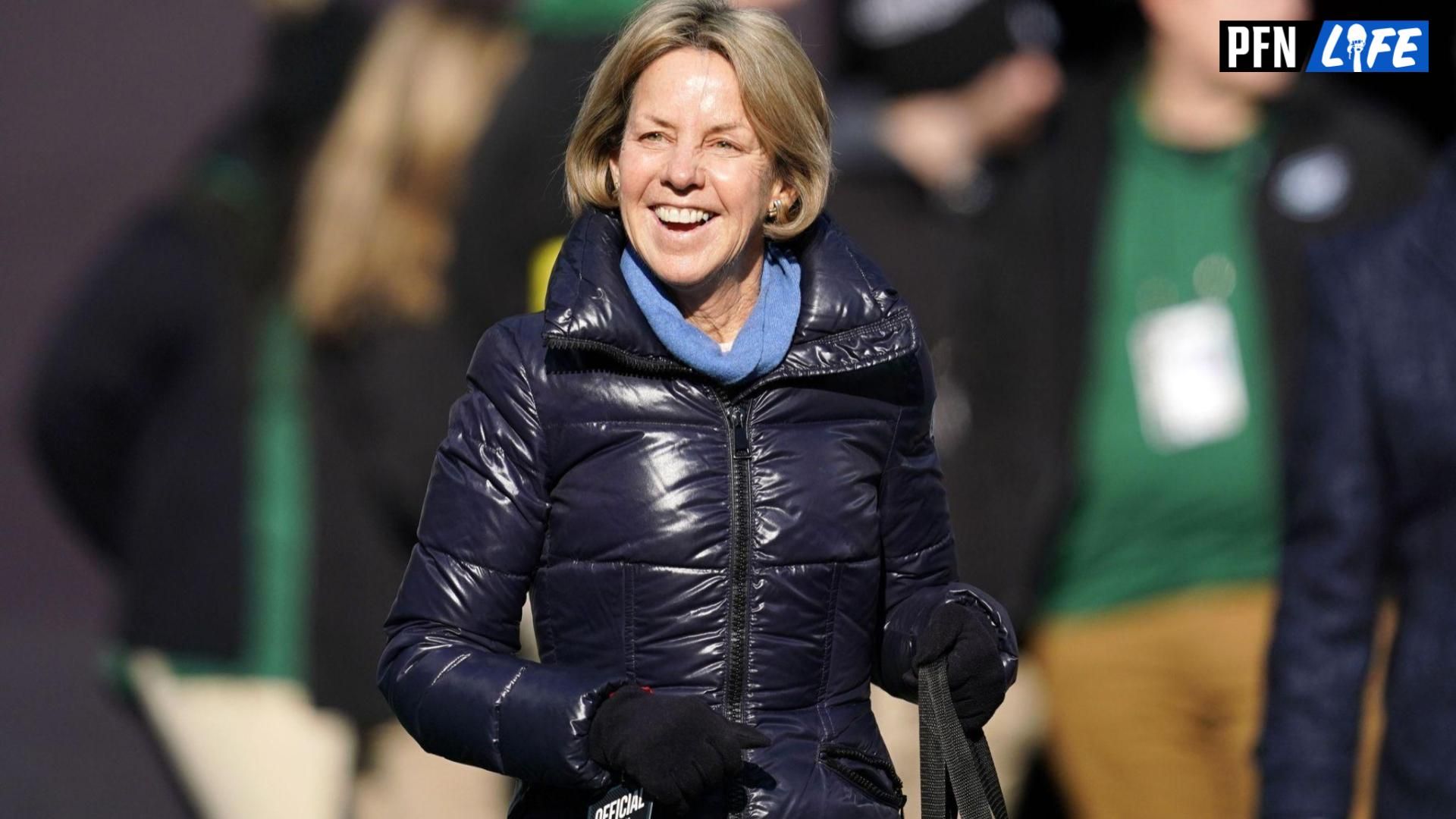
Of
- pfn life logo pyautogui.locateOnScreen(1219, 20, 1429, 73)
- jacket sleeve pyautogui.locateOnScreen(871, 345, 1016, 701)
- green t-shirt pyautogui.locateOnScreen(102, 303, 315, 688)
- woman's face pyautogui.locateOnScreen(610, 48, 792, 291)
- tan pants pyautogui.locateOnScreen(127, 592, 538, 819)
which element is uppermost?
pfn life logo pyautogui.locateOnScreen(1219, 20, 1429, 73)

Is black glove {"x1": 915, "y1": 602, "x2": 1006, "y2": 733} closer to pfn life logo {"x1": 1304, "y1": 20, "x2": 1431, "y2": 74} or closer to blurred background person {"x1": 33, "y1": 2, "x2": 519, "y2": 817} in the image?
blurred background person {"x1": 33, "y1": 2, "x2": 519, "y2": 817}

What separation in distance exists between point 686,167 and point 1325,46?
132 inches

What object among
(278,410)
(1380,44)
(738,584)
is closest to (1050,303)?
(1380,44)

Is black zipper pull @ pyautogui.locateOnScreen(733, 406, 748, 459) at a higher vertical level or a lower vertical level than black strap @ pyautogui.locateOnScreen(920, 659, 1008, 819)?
higher

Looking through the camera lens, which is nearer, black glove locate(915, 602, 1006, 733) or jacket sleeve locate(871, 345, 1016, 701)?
black glove locate(915, 602, 1006, 733)

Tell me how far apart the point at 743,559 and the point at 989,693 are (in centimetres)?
35

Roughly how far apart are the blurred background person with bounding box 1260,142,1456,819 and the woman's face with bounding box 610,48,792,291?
1174mm

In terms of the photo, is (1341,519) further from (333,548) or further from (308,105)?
(308,105)

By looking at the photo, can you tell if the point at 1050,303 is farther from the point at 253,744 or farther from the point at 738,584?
the point at 738,584

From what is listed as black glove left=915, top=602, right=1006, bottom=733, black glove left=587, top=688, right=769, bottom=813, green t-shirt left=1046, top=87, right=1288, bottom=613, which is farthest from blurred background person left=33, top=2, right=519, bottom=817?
black glove left=587, top=688, right=769, bottom=813

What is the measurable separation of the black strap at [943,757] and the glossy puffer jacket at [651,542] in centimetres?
6


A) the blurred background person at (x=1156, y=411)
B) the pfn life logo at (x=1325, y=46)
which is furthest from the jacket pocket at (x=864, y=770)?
the pfn life logo at (x=1325, y=46)

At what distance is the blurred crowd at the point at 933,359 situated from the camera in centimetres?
538

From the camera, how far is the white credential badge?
5.43m
